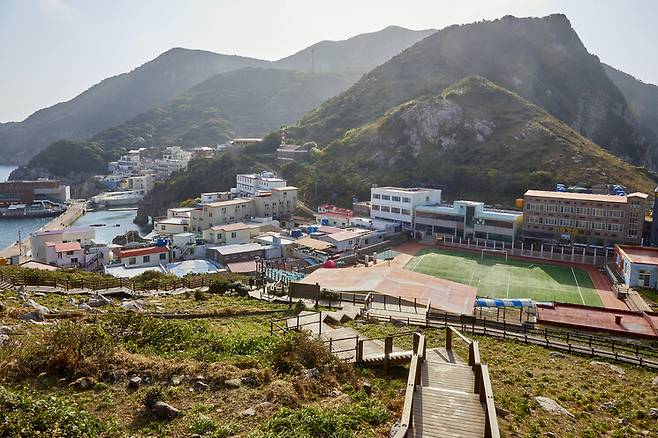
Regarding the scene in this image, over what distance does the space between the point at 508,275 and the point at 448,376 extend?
3496 centimetres

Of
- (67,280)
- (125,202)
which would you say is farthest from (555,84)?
(67,280)

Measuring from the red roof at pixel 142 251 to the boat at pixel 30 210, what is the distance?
60.3 m

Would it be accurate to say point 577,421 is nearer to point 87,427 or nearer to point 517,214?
point 87,427

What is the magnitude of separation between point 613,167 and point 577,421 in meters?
66.4

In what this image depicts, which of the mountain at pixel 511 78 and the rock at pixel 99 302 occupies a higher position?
the mountain at pixel 511 78

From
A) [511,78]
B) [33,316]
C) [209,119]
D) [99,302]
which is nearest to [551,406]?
[33,316]

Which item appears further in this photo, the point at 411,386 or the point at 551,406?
the point at 551,406

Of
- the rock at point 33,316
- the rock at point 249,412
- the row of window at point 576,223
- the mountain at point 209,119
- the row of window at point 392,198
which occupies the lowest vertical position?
the row of window at point 576,223

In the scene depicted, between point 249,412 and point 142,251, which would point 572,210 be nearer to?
point 142,251

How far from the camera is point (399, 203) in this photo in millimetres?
58344

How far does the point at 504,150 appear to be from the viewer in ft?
248

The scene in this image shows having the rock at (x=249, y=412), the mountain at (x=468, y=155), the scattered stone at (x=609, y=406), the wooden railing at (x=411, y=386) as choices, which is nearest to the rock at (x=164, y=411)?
the rock at (x=249, y=412)

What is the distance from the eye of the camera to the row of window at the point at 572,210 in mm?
46969

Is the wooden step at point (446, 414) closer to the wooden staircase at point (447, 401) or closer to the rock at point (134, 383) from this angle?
the wooden staircase at point (447, 401)
